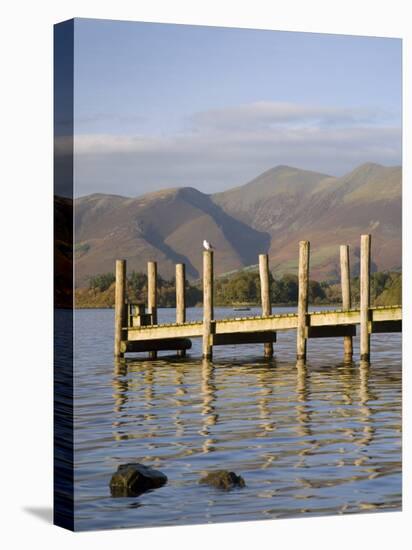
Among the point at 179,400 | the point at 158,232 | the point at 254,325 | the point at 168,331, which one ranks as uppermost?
the point at 158,232

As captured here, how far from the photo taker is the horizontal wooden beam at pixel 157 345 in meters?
26.1

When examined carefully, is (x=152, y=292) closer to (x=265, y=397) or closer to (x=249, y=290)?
(x=249, y=290)

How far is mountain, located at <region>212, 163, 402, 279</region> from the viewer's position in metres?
18.9

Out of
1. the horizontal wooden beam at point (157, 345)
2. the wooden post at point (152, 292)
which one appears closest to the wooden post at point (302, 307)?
the horizontal wooden beam at point (157, 345)

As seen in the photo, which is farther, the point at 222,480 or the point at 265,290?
the point at 265,290

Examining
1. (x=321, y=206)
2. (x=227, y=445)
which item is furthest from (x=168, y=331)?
(x=227, y=445)

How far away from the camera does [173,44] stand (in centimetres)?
1684

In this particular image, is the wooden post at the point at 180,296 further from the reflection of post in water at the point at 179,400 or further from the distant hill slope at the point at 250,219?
the distant hill slope at the point at 250,219

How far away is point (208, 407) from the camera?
19500 millimetres

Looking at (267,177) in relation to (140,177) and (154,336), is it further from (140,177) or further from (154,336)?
(154,336)

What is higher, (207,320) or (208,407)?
(207,320)

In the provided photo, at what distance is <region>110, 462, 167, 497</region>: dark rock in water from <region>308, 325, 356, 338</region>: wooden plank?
10.4 m

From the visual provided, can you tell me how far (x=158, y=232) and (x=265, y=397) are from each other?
8.03 feet

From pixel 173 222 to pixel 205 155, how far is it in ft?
6.99
